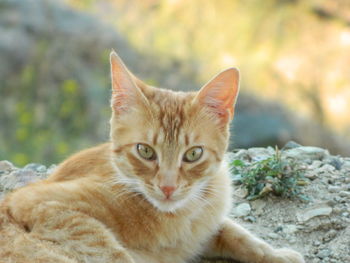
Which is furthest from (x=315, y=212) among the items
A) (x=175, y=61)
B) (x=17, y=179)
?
(x=175, y=61)

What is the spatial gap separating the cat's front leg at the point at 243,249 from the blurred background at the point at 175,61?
13.7ft

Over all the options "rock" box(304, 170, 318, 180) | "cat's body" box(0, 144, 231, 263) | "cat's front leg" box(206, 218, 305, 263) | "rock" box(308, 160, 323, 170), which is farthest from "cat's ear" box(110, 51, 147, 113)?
"rock" box(308, 160, 323, 170)

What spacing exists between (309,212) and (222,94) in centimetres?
106

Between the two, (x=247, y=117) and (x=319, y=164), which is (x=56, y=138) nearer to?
(x=247, y=117)

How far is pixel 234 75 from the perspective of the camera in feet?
9.71

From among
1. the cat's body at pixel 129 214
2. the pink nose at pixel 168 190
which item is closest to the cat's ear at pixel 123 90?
the cat's body at pixel 129 214

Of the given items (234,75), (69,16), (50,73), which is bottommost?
(50,73)

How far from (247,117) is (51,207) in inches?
210

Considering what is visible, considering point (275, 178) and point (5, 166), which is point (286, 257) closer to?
point (275, 178)

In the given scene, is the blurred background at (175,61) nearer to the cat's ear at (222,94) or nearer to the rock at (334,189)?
the rock at (334,189)

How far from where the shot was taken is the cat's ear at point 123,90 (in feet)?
9.67

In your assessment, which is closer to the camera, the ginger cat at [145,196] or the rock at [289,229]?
the ginger cat at [145,196]

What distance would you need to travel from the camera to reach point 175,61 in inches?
345

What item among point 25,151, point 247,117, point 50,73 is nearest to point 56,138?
point 25,151
